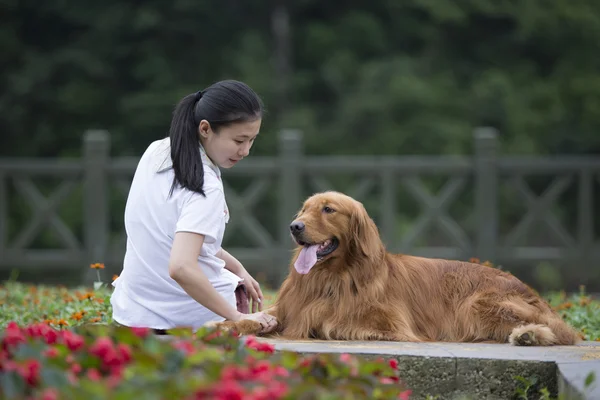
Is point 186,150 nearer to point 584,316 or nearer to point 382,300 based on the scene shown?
point 382,300

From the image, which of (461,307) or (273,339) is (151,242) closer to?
(273,339)

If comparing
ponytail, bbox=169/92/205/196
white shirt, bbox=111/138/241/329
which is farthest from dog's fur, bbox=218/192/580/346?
ponytail, bbox=169/92/205/196

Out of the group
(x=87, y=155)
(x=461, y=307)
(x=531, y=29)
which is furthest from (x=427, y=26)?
(x=461, y=307)

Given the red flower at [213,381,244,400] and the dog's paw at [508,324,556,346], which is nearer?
the red flower at [213,381,244,400]

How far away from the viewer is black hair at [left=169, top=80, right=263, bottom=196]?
4.59 meters

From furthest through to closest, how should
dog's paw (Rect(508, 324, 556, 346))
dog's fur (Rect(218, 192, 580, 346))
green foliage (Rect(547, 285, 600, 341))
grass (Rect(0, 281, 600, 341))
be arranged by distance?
green foliage (Rect(547, 285, 600, 341))
grass (Rect(0, 281, 600, 341))
dog's fur (Rect(218, 192, 580, 346))
dog's paw (Rect(508, 324, 556, 346))

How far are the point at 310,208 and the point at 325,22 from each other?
16.8 metres

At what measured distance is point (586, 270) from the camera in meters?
13.7

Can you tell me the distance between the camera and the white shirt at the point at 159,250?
4.59 meters

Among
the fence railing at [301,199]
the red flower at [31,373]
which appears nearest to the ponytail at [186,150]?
the red flower at [31,373]

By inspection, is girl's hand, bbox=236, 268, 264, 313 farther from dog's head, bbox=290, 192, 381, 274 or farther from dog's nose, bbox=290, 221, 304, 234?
dog's nose, bbox=290, 221, 304, 234

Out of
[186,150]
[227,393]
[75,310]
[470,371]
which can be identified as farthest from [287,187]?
[227,393]

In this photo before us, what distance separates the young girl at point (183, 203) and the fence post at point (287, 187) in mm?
7912

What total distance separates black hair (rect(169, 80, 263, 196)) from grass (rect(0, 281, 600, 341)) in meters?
1.19
